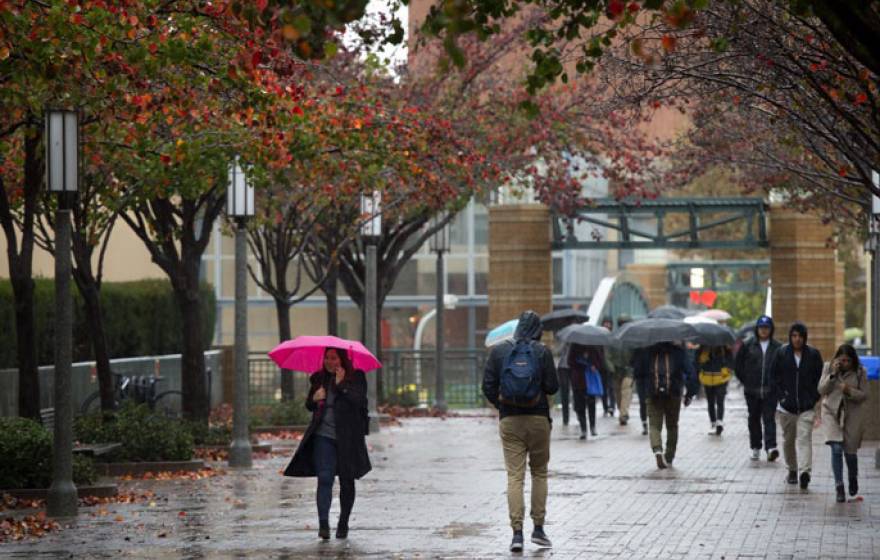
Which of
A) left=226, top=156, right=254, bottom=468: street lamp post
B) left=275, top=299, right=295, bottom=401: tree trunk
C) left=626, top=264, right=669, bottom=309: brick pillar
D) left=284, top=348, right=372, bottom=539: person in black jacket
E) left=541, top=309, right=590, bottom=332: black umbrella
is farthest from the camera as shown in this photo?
left=626, top=264, right=669, bottom=309: brick pillar

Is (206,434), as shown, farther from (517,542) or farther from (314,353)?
(517,542)

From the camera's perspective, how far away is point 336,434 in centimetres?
1495

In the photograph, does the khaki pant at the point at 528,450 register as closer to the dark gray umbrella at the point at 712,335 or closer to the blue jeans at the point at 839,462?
the blue jeans at the point at 839,462

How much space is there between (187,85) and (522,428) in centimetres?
494

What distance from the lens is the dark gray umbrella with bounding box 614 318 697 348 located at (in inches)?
914

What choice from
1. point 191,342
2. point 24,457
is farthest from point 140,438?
point 191,342

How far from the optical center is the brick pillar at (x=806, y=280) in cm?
4109

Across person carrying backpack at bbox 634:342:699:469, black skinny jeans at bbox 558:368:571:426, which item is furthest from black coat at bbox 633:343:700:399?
black skinny jeans at bbox 558:368:571:426

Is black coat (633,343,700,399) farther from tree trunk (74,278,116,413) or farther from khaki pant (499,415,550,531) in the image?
khaki pant (499,415,550,531)

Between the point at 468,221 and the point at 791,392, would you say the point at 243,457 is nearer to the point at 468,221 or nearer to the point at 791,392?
the point at 791,392

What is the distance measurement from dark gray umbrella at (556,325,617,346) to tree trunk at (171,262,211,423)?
6.16 meters

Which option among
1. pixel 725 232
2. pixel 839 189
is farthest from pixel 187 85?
pixel 725 232

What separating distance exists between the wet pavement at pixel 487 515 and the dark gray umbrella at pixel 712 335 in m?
3.86

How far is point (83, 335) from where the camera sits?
30516mm
